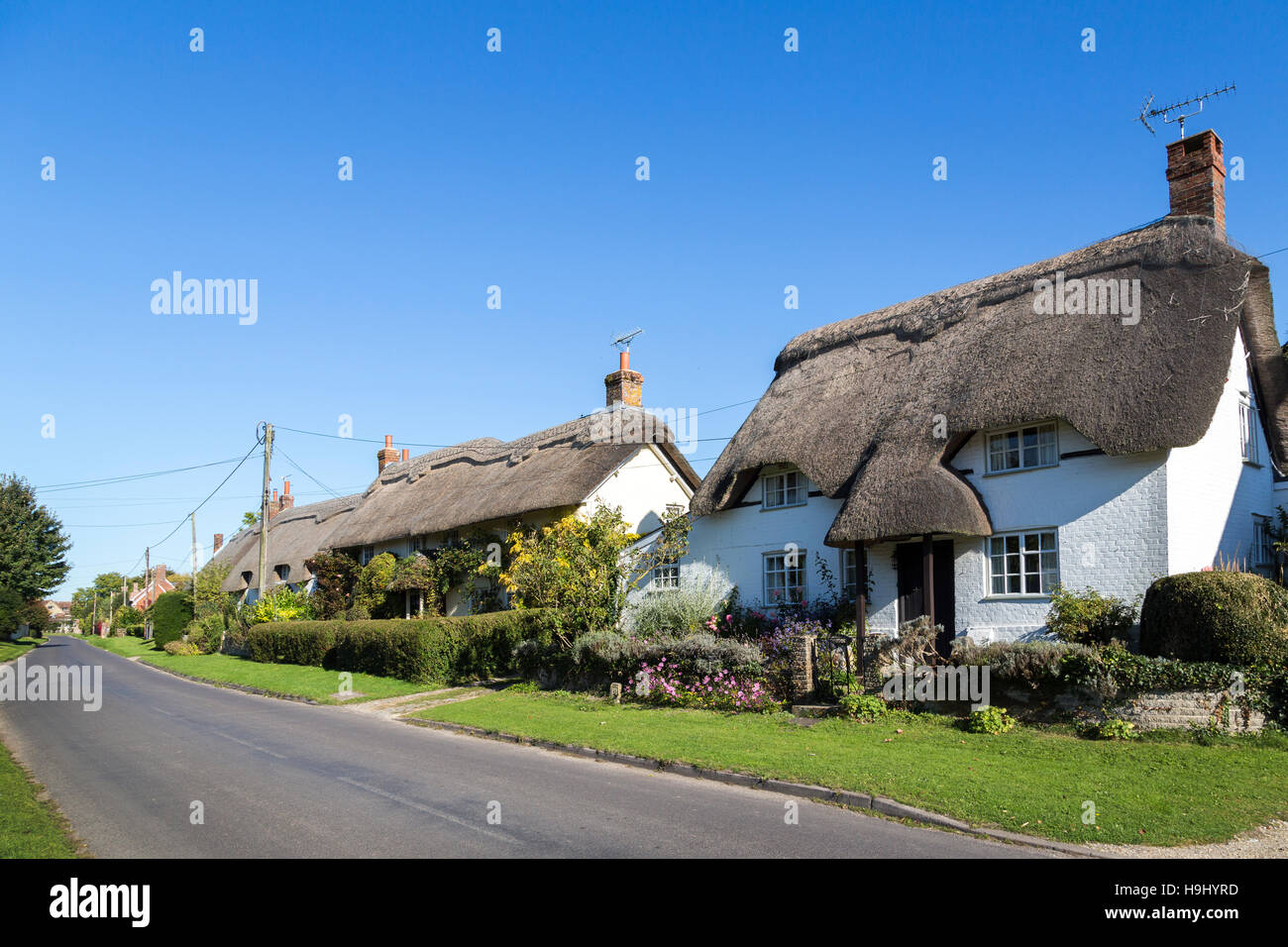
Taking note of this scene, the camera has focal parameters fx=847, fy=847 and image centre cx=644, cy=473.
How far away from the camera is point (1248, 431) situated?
1609 centimetres

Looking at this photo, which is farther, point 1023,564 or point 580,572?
point 580,572

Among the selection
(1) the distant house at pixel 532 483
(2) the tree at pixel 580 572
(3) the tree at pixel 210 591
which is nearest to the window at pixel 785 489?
(2) the tree at pixel 580 572

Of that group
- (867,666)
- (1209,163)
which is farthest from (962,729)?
(1209,163)

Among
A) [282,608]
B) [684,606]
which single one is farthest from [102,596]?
[684,606]

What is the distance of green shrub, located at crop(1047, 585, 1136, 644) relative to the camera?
1315 cm

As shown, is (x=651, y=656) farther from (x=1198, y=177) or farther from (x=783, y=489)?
(x=1198, y=177)

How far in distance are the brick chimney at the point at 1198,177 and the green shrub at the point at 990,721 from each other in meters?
9.91

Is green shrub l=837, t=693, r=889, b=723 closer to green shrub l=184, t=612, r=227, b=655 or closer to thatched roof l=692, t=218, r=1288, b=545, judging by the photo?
thatched roof l=692, t=218, r=1288, b=545

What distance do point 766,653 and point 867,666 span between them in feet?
7.13

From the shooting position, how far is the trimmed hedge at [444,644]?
20.8 m

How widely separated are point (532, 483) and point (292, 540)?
24.7 meters

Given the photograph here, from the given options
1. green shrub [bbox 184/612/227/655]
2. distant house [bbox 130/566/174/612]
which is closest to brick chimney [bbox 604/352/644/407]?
green shrub [bbox 184/612/227/655]
